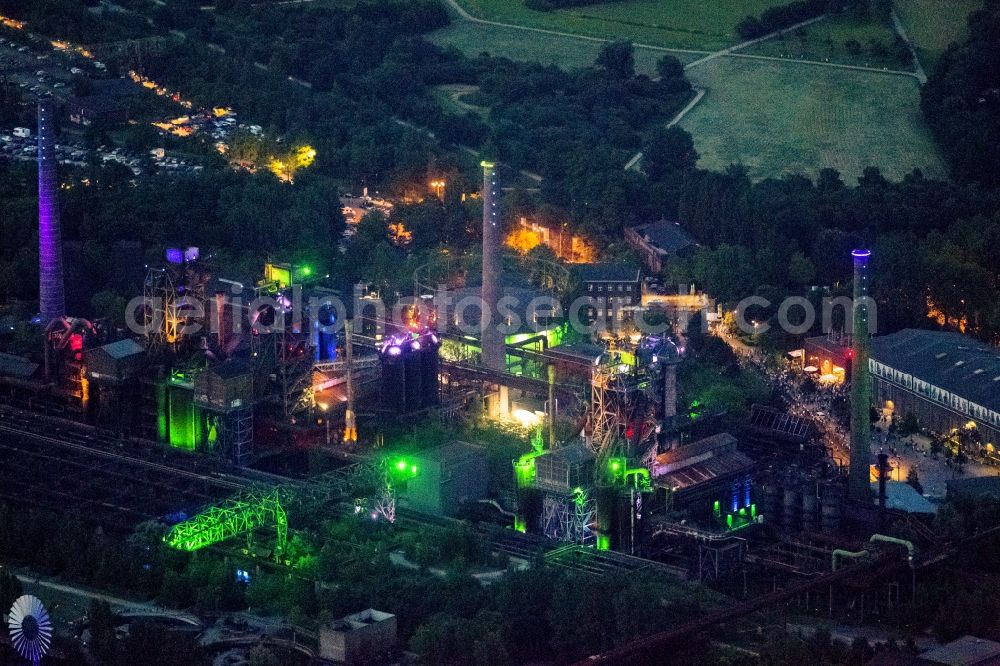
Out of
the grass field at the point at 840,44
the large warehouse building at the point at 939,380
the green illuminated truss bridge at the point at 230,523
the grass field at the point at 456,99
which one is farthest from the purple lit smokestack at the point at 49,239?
the grass field at the point at 840,44

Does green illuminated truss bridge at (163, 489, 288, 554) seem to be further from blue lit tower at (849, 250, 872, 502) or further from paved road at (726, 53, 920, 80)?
paved road at (726, 53, 920, 80)

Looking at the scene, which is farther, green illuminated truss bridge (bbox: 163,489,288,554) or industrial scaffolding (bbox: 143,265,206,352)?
industrial scaffolding (bbox: 143,265,206,352)

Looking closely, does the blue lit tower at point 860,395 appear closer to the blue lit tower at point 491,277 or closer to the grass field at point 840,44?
the blue lit tower at point 491,277

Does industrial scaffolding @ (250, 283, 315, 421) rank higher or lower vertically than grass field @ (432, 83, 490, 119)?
lower

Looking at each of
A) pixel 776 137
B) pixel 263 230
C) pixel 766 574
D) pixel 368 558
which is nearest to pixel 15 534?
pixel 368 558

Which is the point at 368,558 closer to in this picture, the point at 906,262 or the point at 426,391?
the point at 426,391

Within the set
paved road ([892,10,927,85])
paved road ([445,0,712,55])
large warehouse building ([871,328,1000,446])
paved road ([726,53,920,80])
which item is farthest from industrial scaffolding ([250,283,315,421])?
paved road ([445,0,712,55])

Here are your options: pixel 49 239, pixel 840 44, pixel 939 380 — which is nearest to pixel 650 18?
pixel 840 44
